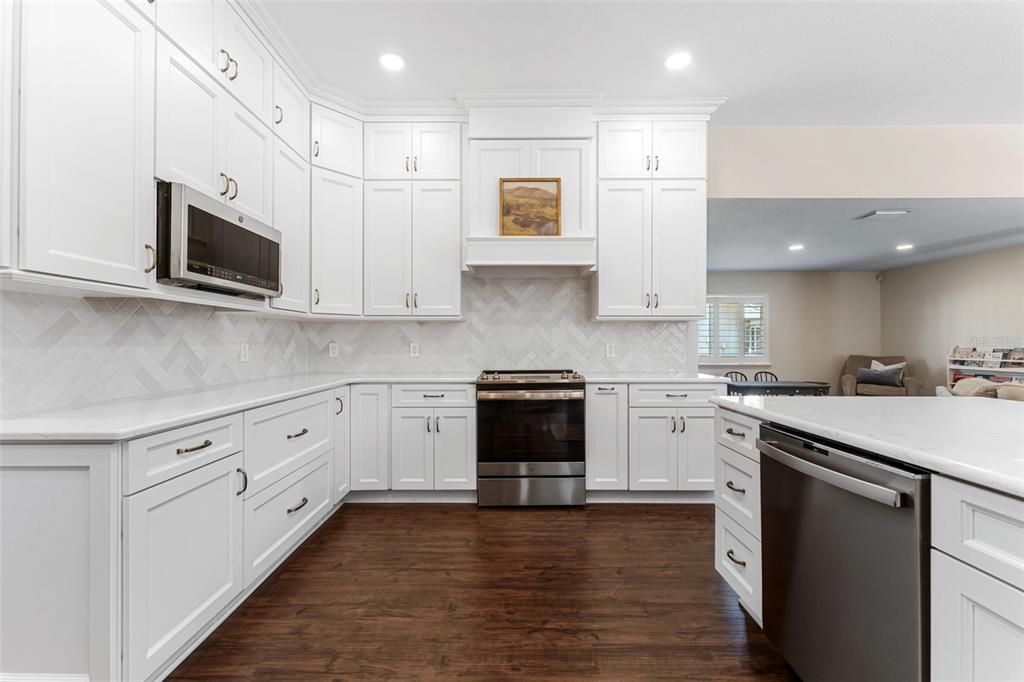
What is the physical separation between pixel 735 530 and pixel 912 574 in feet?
2.74

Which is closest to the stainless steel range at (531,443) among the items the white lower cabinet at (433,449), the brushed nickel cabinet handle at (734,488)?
the white lower cabinet at (433,449)

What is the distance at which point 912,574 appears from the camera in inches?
38.3

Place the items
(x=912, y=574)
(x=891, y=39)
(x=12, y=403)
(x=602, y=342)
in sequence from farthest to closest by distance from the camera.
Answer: (x=602, y=342)
(x=891, y=39)
(x=12, y=403)
(x=912, y=574)

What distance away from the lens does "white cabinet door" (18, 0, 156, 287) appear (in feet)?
4.01

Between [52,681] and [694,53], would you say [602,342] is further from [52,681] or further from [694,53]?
[52,681]

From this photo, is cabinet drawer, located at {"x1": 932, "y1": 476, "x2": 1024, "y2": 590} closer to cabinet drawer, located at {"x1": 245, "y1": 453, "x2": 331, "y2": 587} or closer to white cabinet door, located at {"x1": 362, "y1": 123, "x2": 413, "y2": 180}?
cabinet drawer, located at {"x1": 245, "y1": 453, "x2": 331, "y2": 587}

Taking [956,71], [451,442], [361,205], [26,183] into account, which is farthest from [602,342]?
[26,183]

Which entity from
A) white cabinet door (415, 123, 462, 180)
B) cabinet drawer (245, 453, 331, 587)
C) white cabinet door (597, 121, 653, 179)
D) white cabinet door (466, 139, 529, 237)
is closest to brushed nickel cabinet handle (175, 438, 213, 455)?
cabinet drawer (245, 453, 331, 587)

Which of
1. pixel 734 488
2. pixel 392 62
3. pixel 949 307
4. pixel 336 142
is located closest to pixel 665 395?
pixel 734 488

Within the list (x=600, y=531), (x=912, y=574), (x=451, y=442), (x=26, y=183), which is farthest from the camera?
(x=451, y=442)

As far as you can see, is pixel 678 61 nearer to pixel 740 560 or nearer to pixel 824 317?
pixel 740 560

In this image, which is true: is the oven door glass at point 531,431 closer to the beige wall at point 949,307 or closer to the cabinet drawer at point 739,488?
the cabinet drawer at point 739,488

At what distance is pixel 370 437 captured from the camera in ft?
10.0

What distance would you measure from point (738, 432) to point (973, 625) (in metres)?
0.89
